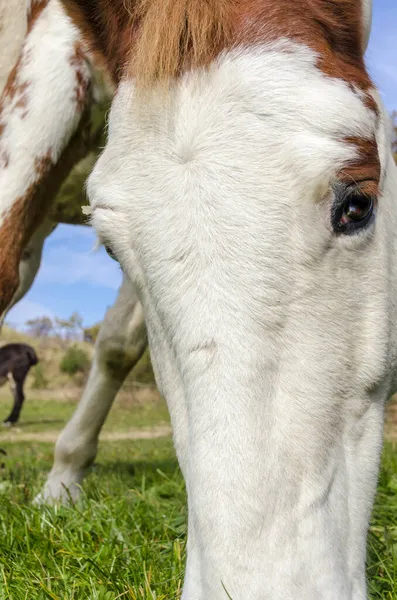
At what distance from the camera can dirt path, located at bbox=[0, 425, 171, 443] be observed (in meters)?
10.9

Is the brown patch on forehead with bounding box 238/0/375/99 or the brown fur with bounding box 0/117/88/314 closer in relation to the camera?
the brown patch on forehead with bounding box 238/0/375/99

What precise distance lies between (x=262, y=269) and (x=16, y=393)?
14.7 m

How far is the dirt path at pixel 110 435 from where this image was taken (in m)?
10.9

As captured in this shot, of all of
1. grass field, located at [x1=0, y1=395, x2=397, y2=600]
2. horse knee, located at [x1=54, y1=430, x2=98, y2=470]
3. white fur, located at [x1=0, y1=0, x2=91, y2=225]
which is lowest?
horse knee, located at [x1=54, y1=430, x2=98, y2=470]

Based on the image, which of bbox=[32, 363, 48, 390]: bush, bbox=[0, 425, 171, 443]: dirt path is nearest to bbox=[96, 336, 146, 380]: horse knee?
bbox=[0, 425, 171, 443]: dirt path

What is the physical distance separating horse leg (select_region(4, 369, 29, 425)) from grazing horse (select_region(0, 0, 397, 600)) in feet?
45.0

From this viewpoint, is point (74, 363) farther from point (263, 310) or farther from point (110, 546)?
point (263, 310)

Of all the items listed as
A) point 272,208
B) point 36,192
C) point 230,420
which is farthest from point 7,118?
point 230,420

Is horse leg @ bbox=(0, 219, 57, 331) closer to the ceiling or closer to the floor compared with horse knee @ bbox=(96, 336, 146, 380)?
closer to the ceiling

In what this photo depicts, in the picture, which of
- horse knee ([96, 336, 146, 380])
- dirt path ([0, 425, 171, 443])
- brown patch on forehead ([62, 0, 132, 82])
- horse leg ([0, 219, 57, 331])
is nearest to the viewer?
brown patch on forehead ([62, 0, 132, 82])

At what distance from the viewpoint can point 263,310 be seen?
57.4 inches

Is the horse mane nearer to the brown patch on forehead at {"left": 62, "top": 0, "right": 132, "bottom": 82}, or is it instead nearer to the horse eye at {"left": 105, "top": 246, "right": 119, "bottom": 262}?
the brown patch on forehead at {"left": 62, "top": 0, "right": 132, "bottom": 82}

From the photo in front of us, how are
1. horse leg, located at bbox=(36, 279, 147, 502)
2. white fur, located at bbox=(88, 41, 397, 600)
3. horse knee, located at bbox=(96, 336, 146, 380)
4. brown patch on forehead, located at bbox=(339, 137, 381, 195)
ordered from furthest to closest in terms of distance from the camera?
horse knee, located at bbox=(96, 336, 146, 380) < horse leg, located at bbox=(36, 279, 147, 502) < brown patch on forehead, located at bbox=(339, 137, 381, 195) < white fur, located at bbox=(88, 41, 397, 600)

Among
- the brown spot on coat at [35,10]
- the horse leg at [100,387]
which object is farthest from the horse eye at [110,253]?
the horse leg at [100,387]
